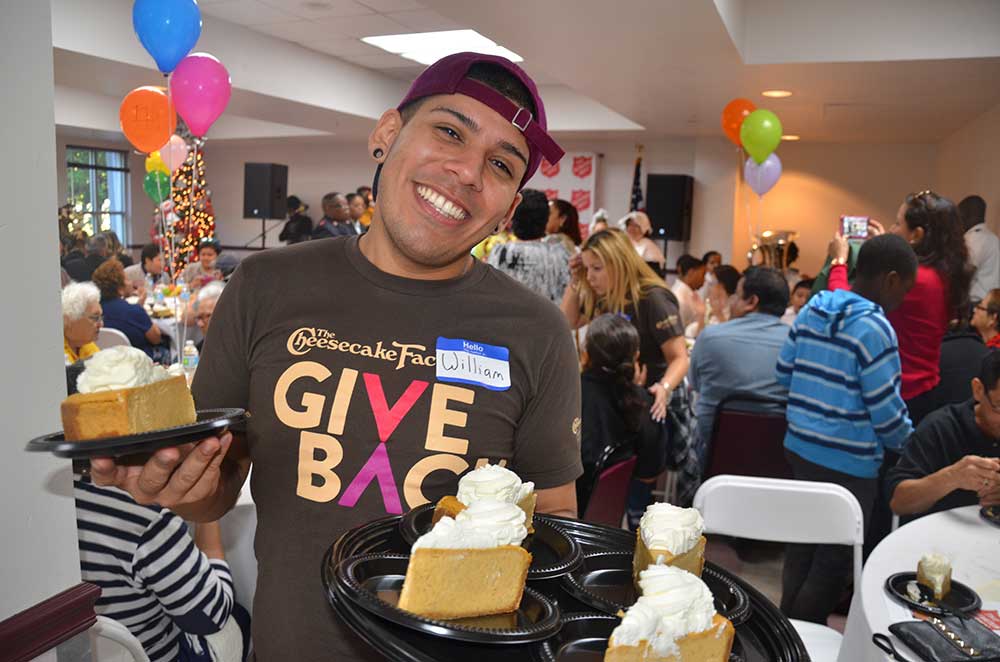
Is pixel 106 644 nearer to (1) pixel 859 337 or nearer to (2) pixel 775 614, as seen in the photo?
(2) pixel 775 614

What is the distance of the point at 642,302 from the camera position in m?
3.85

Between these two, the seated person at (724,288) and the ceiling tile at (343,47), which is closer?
the seated person at (724,288)

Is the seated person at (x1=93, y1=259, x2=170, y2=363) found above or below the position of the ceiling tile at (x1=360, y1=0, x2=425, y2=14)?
below

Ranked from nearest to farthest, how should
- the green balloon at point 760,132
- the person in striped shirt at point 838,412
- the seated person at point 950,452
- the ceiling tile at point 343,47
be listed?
the seated person at point 950,452, the person in striped shirt at point 838,412, the green balloon at point 760,132, the ceiling tile at point 343,47

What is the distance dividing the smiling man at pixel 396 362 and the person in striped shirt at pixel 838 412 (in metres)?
2.05

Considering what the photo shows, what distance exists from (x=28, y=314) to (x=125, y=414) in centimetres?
48

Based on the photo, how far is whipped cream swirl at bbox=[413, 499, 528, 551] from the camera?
90cm

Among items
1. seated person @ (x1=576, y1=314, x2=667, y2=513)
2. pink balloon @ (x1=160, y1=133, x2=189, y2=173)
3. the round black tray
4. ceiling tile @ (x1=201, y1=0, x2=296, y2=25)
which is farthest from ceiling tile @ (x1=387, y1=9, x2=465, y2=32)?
the round black tray

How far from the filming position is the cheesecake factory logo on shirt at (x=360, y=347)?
1228mm

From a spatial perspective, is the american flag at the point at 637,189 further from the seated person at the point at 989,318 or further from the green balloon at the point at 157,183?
the seated person at the point at 989,318

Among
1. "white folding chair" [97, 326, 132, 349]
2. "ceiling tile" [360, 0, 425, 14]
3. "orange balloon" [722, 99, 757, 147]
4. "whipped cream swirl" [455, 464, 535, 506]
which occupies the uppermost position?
"ceiling tile" [360, 0, 425, 14]

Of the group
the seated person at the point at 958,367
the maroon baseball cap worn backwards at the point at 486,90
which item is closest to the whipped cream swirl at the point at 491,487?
the maroon baseball cap worn backwards at the point at 486,90

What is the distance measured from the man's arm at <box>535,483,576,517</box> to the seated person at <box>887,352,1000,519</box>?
1.55 metres

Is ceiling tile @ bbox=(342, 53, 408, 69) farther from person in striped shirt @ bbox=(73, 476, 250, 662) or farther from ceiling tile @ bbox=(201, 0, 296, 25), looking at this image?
person in striped shirt @ bbox=(73, 476, 250, 662)
